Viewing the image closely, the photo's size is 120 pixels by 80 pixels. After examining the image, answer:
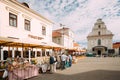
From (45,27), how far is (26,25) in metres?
5.65

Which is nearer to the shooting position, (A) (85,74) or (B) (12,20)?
(A) (85,74)

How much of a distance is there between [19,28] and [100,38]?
50.2 m

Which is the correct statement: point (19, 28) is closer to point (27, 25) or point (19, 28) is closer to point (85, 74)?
point (27, 25)

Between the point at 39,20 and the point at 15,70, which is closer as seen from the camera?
the point at 15,70

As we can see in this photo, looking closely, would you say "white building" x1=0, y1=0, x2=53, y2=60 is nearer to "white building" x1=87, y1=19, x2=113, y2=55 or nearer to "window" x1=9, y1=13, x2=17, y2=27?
"window" x1=9, y1=13, x2=17, y2=27

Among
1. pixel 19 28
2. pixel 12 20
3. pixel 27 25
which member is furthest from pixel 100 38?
pixel 12 20

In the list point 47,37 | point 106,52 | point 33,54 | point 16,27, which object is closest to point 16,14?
point 16,27

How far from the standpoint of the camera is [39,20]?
75.3 ft

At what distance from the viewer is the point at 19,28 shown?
1792 cm

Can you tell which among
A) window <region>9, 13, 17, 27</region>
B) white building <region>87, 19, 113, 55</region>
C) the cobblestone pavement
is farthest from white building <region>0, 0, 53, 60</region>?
white building <region>87, 19, 113, 55</region>

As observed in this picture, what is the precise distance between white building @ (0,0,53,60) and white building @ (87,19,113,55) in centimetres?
4251

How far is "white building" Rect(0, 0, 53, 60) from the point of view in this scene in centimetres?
1425

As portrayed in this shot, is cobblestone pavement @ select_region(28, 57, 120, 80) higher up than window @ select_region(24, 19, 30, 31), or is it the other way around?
window @ select_region(24, 19, 30, 31)

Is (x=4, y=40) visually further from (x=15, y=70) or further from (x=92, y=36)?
(x=92, y=36)
